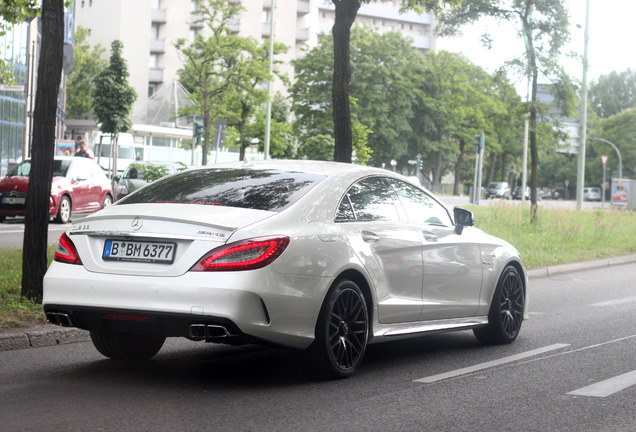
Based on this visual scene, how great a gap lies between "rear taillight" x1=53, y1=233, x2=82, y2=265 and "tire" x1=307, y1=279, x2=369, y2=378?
1608mm

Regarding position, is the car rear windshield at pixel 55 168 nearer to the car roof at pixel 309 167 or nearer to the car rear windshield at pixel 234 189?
the car roof at pixel 309 167

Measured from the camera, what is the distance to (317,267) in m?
6.31

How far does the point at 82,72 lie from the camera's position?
89750mm

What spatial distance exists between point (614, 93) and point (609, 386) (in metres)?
134

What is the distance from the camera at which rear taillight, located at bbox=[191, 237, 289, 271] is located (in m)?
5.92

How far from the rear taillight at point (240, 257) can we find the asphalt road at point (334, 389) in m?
0.80

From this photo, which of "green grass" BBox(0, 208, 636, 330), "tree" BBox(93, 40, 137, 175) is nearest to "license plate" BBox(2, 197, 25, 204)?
"green grass" BBox(0, 208, 636, 330)

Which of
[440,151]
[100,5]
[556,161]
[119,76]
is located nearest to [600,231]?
[119,76]

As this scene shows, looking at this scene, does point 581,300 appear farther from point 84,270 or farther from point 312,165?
point 84,270

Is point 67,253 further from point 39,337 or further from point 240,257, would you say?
point 39,337

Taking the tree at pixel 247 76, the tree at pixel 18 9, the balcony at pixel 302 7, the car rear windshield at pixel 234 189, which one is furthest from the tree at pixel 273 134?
the car rear windshield at pixel 234 189

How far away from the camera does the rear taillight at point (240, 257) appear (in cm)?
592

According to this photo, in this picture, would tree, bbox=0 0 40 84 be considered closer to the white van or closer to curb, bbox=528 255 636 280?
curb, bbox=528 255 636 280

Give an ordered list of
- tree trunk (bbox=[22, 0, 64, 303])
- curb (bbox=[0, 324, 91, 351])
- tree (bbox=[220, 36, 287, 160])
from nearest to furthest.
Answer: curb (bbox=[0, 324, 91, 351])
tree trunk (bbox=[22, 0, 64, 303])
tree (bbox=[220, 36, 287, 160])
